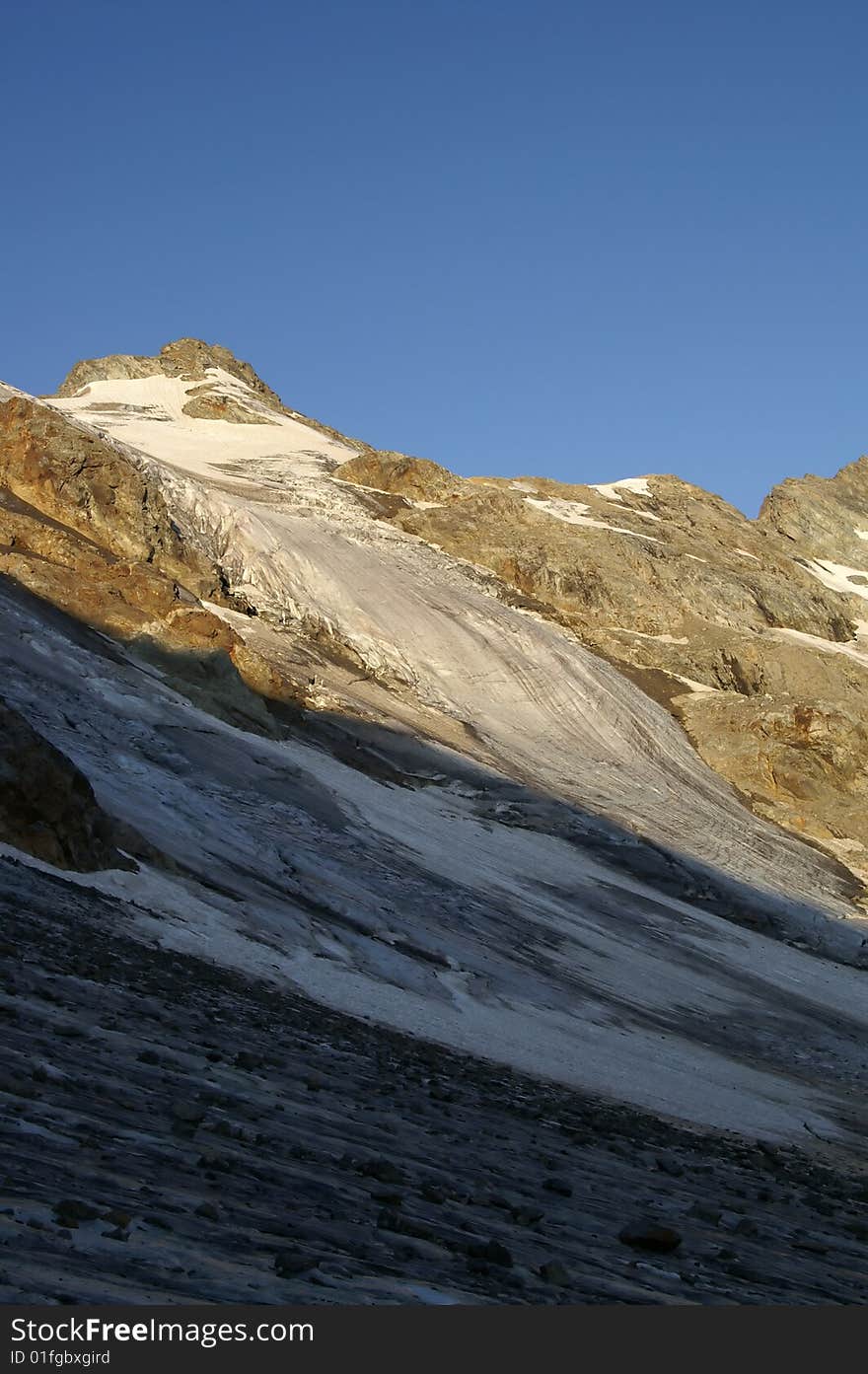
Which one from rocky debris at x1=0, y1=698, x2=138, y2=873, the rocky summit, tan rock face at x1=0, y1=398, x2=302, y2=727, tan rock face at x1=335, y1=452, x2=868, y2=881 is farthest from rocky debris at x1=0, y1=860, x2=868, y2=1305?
tan rock face at x1=335, y1=452, x2=868, y2=881

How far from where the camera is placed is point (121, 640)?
42.5 meters

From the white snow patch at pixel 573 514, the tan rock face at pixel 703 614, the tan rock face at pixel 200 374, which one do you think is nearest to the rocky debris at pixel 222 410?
the tan rock face at pixel 200 374

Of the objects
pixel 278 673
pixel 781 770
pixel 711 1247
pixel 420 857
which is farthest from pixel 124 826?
pixel 781 770

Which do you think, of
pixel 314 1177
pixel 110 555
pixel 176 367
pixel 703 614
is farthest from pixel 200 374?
pixel 314 1177

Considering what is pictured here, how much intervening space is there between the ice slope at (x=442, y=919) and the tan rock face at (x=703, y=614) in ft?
58.1

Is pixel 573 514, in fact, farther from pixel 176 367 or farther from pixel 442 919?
pixel 442 919

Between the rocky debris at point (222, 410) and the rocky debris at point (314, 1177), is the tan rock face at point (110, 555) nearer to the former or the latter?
the rocky debris at point (314, 1177)

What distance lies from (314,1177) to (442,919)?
21.5 metres

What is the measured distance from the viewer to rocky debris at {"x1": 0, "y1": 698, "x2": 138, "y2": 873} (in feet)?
70.6

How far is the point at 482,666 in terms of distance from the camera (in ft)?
195

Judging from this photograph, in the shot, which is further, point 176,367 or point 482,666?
point 176,367

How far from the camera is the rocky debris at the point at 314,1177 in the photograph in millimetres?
6848

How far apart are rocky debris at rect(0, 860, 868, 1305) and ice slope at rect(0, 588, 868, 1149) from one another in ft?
13.8

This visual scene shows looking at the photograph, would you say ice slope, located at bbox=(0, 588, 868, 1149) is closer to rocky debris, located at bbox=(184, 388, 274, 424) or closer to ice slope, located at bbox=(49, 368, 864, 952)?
ice slope, located at bbox=(49, 368, 864, 952)
